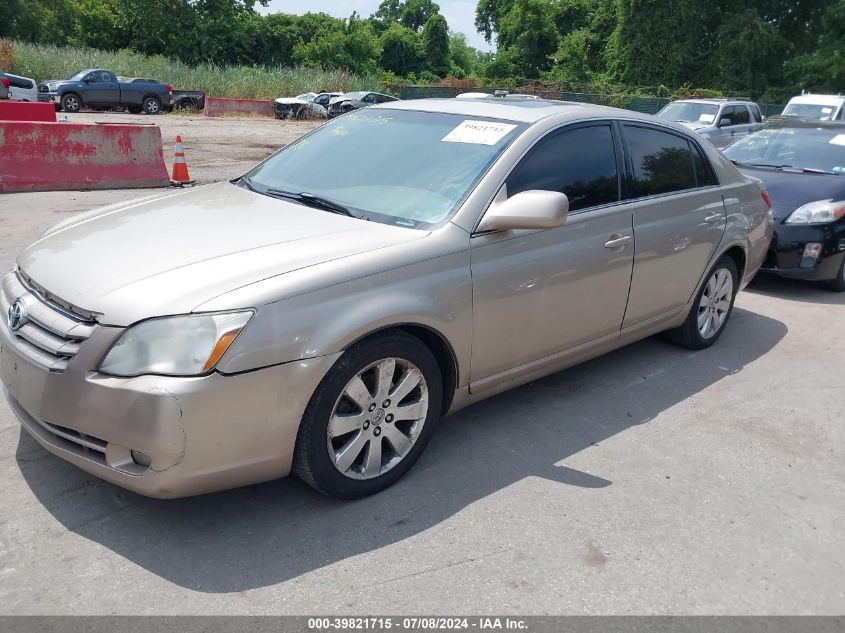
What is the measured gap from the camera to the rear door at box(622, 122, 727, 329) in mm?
4598

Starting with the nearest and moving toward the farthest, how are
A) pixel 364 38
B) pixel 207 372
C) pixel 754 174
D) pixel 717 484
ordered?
pixel 207 372 → pixel 717 484 → pixel 754 174 → pixel 364 38

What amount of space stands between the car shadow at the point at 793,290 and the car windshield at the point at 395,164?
4537mm

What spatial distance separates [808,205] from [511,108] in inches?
168

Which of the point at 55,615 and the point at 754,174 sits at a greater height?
the point at 754,174

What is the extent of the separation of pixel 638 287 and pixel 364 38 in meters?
58.1

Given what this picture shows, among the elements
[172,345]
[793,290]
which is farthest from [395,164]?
[793,290]

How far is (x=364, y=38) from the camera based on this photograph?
5841 cm

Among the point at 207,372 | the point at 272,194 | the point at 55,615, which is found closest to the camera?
the point at 55,615

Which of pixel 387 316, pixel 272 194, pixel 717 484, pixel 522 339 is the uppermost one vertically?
pixel 272 194

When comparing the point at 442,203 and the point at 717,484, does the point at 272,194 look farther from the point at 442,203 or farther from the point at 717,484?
the point at 717,484

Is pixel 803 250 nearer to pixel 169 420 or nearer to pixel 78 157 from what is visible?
pixel 169 420

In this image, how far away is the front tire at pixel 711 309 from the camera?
5375mm

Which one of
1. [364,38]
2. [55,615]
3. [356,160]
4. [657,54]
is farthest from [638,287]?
[364,38]

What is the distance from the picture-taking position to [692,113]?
1698 centimetres
